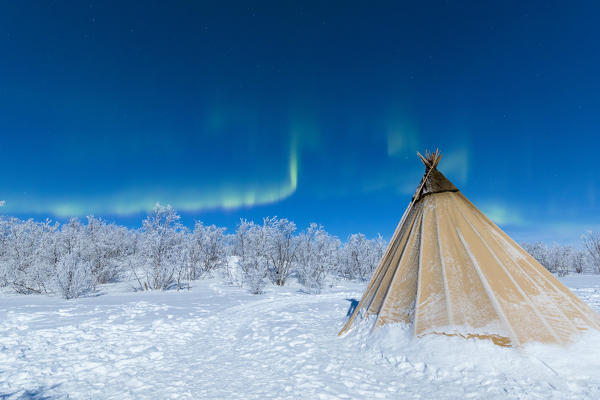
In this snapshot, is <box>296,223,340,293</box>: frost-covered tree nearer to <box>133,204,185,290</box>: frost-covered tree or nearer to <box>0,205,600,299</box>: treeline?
<box>0,205,600,299</box>: treeline

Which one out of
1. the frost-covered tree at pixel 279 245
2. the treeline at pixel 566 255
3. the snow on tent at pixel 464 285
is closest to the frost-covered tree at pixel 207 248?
the frost-covered tree at pixel 279 245

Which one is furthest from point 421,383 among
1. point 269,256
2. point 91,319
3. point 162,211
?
point 269,256

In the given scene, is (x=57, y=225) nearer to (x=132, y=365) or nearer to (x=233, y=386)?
(x=132, y=365)

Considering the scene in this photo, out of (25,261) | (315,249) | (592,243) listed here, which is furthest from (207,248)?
(592,243)

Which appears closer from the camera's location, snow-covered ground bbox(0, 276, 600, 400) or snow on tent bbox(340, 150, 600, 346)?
snow-covered ground bbox(0, 276, 600, 400)

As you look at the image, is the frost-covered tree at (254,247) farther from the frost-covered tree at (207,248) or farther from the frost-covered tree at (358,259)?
the frost-covered tree at (358,259)

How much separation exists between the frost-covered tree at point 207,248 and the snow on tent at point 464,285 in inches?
953

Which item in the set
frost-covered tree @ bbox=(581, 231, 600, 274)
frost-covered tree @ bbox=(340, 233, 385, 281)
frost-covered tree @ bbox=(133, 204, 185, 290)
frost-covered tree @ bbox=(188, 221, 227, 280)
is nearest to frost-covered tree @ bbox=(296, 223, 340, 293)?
frost-covered tree @ bbox=(340, 233, 385, 281)

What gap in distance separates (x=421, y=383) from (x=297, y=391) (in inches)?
74.0

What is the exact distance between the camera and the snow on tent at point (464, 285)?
4.52m

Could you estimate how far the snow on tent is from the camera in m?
4.52

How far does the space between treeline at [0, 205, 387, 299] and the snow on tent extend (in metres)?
10.9

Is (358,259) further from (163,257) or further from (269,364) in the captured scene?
(269,364)

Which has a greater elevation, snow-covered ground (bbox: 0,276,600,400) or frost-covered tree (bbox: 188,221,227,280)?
frost-covered tree (bbox: 188,221,227,280)
